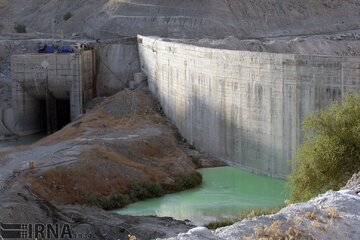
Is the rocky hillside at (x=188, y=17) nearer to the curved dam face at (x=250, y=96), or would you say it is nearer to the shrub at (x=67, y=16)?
the shrub at (x=67, y=16)

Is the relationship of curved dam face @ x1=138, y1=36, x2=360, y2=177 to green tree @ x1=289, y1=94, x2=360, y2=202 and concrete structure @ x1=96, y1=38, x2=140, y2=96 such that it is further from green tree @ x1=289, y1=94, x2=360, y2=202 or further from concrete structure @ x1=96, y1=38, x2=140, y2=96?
concrete structure @ x1=96, y1=38, x2=140, y2=96

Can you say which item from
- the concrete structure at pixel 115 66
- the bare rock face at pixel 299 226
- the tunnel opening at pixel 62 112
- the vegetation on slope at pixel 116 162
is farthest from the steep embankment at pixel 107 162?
the bare rock face at pixel 299 226

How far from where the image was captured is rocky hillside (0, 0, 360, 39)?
4906 centimetres

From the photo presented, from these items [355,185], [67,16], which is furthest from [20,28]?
[355,185]

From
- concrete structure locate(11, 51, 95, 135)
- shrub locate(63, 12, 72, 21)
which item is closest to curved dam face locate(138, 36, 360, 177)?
concrete structure locate(11, 51, 95, 135)

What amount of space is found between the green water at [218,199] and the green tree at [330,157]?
386 cm

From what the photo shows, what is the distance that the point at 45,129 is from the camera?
142 ft

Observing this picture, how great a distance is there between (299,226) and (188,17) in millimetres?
40173

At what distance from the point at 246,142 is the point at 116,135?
19.4 ft

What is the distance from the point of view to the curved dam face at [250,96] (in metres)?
27.2

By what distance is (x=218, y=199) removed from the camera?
27391mm

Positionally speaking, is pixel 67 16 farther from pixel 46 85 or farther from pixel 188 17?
pixel 46 85

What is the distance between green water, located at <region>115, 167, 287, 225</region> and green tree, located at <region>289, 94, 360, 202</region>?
3863 mm

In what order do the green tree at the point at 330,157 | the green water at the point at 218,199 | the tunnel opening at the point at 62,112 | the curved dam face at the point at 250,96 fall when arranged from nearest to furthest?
the green tree at the point at 330,157
the green water at the point at 218,199
the curved dam face at the point at 250,96
the tunnel opening at the point at 62,112
